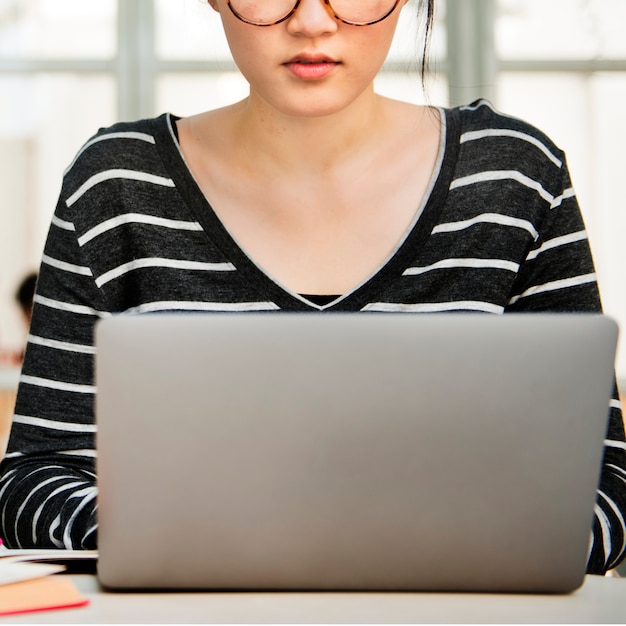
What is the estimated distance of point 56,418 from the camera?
1.07m

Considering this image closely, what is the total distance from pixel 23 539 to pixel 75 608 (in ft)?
1.25

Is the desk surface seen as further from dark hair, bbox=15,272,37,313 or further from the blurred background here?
the blurred background

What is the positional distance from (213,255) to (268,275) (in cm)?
8

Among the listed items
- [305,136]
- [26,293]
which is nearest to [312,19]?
[305,136]

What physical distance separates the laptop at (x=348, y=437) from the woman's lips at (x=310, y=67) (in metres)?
0.53

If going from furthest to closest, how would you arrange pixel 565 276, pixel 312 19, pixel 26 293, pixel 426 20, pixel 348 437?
pixel 26 293 < pixel 426 20 < pixel 565 276 < pixel 312 19 < pixel 348 437

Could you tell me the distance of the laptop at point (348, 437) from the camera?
1.89 feet

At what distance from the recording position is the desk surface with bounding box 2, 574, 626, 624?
1.83 ft

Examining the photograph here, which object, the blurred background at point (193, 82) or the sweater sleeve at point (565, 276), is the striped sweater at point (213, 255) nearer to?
the sweater sleeve at point (565, 276)

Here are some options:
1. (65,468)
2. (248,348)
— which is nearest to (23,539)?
(65,468)

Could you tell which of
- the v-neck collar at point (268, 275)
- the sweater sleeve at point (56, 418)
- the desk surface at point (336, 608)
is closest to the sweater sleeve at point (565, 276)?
the v-neck collar at point (268, 275)

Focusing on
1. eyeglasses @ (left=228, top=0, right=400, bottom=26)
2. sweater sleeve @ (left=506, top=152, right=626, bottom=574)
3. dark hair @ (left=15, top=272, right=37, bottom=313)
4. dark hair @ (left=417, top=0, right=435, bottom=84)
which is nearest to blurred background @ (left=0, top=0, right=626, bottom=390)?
dark hair @ (left=15, top=272, right=37, bottom=313)

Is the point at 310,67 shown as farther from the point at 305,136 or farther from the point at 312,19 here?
the point at 305,136

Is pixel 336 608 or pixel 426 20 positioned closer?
pixel 336 608
